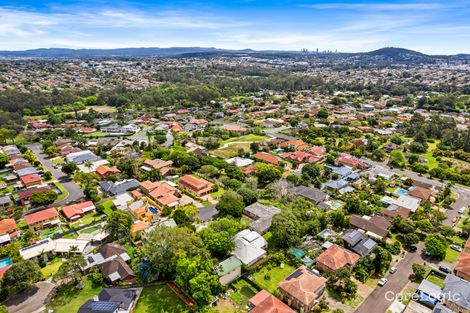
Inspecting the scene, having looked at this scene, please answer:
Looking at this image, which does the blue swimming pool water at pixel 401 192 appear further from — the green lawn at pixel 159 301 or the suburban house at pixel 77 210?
the suburban house at pixel 77 210

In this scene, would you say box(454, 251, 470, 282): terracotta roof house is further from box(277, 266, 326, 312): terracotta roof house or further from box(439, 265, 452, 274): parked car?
box(277, 266, 326, 312): terracotta roof house

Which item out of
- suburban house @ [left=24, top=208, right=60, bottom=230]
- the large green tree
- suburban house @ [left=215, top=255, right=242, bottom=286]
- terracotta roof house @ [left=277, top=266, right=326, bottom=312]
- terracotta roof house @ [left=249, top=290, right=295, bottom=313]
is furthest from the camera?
suburban house @ [left=24, top=208, right=60, bottom=230]

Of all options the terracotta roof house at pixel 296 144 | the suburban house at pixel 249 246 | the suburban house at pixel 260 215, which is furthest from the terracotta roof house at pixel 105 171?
the terracotta roof house at pixel 296 144

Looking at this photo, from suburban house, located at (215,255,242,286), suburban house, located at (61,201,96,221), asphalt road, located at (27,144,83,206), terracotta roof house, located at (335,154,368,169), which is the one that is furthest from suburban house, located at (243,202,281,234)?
asphalt road, located at (27,144,83,206)

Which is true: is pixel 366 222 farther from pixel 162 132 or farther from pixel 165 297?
pixel 162 132

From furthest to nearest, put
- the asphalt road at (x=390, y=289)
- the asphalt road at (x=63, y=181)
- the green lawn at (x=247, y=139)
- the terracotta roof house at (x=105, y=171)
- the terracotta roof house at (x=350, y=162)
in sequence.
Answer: the green lawn at (x=247, y=139) < the terracotta roof house at (x=350, y=162) < the terracotta roof house at (x=105, y=171) < the asphalt road at (x=63, y=181) < the asphalt road at (x=390, y=289)

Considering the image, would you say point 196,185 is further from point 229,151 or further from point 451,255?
point 451,255
